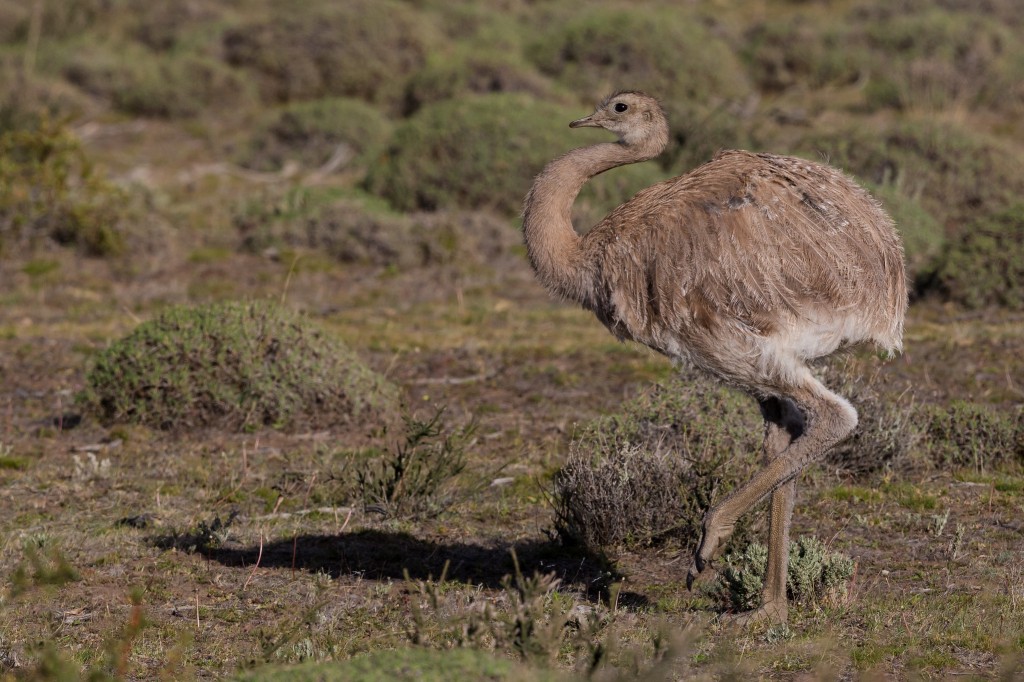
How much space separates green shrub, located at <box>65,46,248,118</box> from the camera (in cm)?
2341

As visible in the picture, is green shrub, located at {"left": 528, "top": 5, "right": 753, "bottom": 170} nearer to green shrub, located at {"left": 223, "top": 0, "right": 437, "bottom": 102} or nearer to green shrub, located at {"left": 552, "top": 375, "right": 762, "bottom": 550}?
green shrub, located at {"left": 223, "top": 0, "right": 437, "bottom": 102}

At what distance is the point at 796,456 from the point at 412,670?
2447 mm

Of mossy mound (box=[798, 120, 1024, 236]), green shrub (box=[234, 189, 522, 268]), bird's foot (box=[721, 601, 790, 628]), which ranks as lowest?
green shrub (box=[234, 189, 522, 268])

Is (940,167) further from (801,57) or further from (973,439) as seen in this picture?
(801,57)

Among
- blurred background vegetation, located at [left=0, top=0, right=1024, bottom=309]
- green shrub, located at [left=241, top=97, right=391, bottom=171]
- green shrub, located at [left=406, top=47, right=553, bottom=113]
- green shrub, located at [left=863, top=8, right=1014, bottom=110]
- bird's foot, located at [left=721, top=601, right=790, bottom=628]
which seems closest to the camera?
bird's foot, located at [left=721, top=601, right=790, bottom=628]

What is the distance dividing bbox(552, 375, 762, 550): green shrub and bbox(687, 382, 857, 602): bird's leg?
3.60 feet

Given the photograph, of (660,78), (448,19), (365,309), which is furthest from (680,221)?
(448,19)

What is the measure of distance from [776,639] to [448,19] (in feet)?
82.9

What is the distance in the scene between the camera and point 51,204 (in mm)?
14883

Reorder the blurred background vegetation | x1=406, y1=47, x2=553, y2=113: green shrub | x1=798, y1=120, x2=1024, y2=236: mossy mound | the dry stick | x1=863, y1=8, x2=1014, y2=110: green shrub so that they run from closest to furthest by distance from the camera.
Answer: the blurred background vegetation → x1=798, y1=120, x2=1024, y2=236: mossy mound → x1=406, y1=47, x2=553, y2=113: green shrub → x1=863, y1=8, x2=1014, y2=110: green shrub → the dry stick

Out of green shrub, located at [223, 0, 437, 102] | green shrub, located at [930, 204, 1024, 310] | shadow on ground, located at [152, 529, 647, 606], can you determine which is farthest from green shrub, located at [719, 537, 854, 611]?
green shrub, located at [223, 0, 437, 102]

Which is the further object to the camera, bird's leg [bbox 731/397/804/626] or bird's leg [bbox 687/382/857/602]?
bird's leg [bbox 731/397/804/626]

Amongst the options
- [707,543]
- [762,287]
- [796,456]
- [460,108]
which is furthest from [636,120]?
[460,108]

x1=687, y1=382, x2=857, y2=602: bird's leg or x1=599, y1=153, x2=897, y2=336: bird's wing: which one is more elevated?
x1=599, y1=153, x2=897, y2=336: bird's wing
